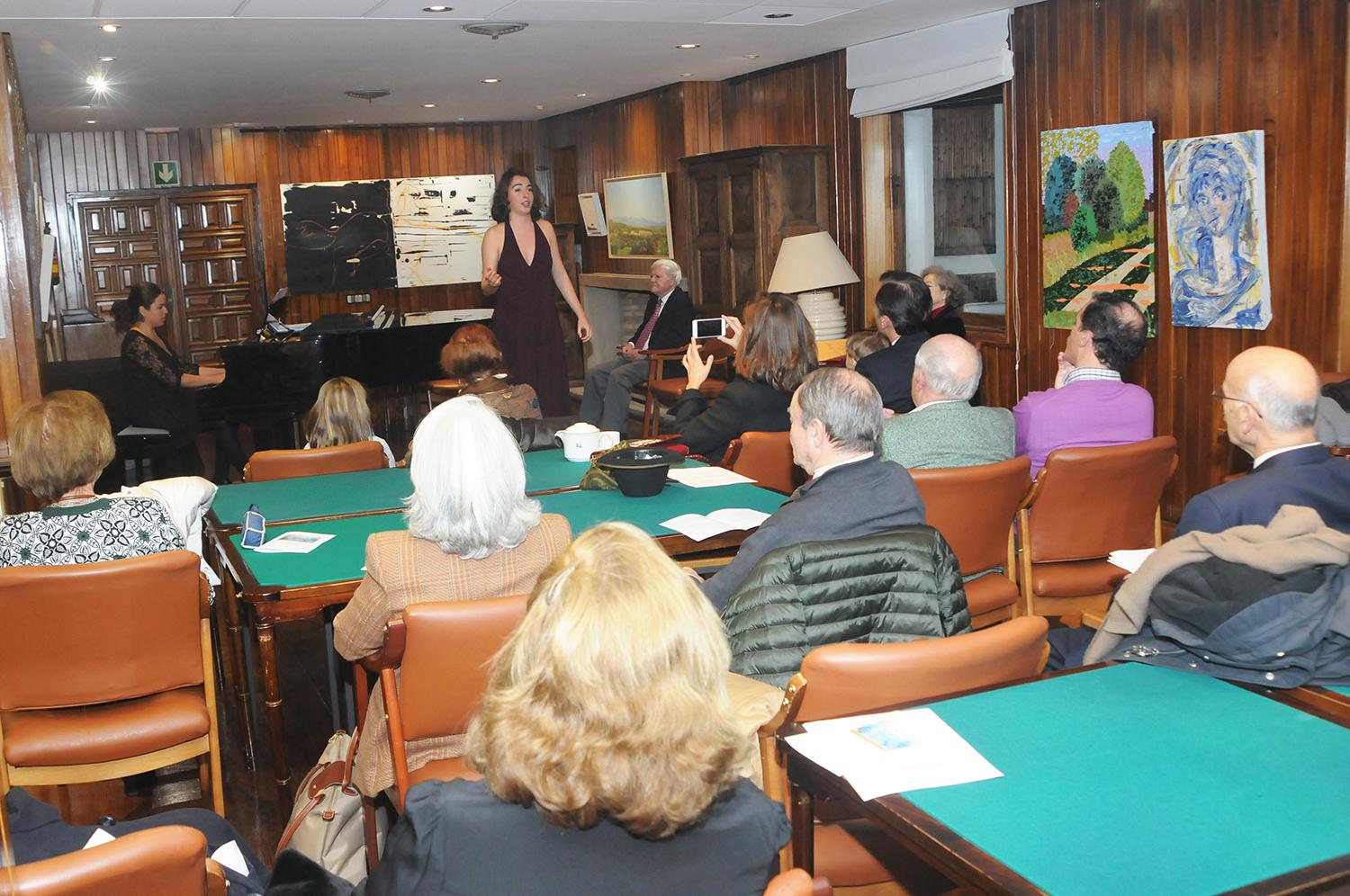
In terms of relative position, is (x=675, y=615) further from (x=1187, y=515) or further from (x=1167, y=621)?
(x=1187, y=515)

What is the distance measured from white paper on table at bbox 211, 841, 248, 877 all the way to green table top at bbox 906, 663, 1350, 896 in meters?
1.15

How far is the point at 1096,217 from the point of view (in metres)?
6.30

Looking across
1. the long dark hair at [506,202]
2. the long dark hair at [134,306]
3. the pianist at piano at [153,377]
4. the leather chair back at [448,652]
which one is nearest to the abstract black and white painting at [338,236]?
the pianist at piano at [153,377]

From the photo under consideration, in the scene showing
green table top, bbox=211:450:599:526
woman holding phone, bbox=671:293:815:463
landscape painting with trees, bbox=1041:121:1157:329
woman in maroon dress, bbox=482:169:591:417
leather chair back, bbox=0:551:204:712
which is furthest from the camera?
woman in maroon dress, bbox=482:169:591:417

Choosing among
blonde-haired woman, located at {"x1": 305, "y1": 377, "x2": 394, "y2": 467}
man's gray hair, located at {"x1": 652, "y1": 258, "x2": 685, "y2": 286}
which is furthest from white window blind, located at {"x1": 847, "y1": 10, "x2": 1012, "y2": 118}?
blonde-haired woman, located at {"x1": 305, "y1": 377, "x2": 394, "y2": 467}

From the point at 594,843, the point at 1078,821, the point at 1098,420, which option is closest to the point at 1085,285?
the point at 1098,420

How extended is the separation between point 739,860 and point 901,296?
14.7 feet

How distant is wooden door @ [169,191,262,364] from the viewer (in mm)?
11922

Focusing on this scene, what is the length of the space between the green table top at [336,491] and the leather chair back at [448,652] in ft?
4.34

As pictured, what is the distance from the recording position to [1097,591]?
4039 millimetres

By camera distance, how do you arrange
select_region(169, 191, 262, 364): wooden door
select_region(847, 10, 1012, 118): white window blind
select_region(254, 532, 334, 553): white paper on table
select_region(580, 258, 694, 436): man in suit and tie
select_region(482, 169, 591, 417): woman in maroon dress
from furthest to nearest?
select_region(169, 191, 262, 364): wooden door → select_region(580, 258, 694, 436): man in suit and tie → select_region(482, 169, 591, 417): woman in maroon dress → select_region(847, 10, 1012, 118): white window blind → select_region(254, 532, 334, 553): white paper on table

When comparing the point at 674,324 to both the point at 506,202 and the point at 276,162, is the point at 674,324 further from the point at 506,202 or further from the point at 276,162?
the point at 276,162

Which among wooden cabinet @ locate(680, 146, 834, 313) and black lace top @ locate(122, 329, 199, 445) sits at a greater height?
wooden cabinet @ locate(680, 146, 834, 313)

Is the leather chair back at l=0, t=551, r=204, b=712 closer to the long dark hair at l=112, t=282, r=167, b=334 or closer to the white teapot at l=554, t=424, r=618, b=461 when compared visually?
the white teapot at l=554, t=424, r=618, b=461
